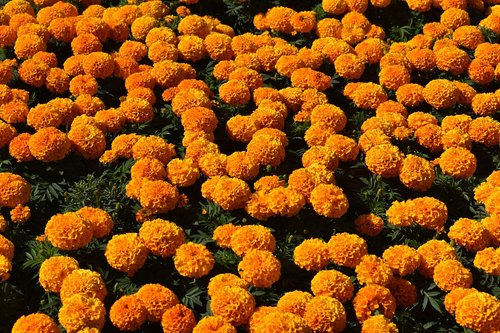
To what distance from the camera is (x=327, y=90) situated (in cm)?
741

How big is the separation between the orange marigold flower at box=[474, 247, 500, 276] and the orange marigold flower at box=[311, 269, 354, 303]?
99cm

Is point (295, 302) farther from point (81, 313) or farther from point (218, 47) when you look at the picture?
point (218, 47)

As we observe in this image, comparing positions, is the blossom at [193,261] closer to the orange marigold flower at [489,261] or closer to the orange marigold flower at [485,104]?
the orange marigold flower at [489,261]

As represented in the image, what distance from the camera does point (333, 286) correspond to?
5.12 m

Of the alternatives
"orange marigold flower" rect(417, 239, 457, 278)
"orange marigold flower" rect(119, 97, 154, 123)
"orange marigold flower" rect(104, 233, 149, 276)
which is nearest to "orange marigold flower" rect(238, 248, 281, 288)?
"orange marigold flower" rect(104, 233, 149, 276)

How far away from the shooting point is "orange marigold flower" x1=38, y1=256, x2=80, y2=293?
196 inches

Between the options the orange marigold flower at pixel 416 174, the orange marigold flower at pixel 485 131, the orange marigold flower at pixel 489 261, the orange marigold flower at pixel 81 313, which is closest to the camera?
the orange marigold flower at pixel 81 313

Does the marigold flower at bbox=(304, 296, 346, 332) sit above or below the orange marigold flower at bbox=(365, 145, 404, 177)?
below

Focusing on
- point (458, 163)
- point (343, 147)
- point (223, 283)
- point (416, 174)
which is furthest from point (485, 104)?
point (223, 283)

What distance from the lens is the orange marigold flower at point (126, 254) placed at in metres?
5.16

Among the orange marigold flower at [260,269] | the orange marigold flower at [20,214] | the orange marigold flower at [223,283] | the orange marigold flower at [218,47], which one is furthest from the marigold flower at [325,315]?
the orange marigold flower at [218,47]

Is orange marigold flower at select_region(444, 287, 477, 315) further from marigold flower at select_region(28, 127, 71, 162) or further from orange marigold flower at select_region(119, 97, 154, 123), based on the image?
marigold flower at select_region(28, 127, 71, 162)

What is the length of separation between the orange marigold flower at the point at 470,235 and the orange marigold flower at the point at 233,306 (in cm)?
169

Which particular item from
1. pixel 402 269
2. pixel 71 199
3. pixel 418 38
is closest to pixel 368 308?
pixel 402 269
